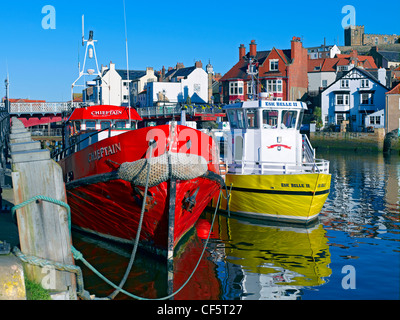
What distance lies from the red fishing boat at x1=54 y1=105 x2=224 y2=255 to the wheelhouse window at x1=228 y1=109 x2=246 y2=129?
6252 millimetres

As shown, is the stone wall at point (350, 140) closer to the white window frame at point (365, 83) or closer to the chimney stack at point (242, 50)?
the white window frame at point (365, 83)

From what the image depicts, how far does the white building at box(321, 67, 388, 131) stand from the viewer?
67750mm

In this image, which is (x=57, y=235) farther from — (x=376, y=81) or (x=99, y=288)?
(x=376, y=81)

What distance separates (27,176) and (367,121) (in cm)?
6434

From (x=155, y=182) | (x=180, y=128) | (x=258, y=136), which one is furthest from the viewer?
(x=258, y=136)

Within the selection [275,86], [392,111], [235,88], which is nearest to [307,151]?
[392,111]

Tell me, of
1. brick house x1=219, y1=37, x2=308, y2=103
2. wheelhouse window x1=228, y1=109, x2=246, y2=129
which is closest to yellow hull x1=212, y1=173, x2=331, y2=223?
wheelhouse window x1=228, y1=109, x2=246, y2=129

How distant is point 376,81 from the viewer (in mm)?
67500

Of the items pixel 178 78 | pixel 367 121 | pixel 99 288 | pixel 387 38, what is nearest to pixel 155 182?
pixel 99 288

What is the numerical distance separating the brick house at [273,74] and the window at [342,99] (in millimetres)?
5951

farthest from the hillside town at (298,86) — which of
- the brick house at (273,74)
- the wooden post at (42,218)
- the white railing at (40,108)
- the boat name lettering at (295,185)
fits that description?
the wooden post at (42,218)

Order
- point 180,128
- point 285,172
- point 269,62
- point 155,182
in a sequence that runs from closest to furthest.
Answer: point 155,182 < point 180,128 < point 285,172 < point 269,62

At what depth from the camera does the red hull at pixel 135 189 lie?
43.6 ft
